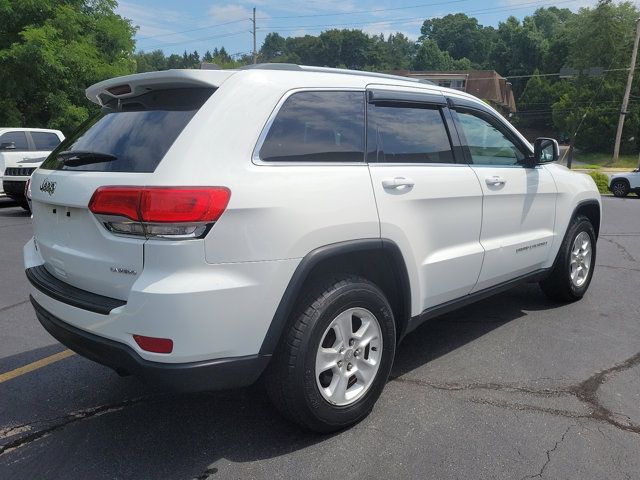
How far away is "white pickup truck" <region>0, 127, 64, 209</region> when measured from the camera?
1206 cm

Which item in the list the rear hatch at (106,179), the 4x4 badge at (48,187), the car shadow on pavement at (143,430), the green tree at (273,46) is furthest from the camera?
the green tree at (273,46)

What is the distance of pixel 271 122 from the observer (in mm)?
2730

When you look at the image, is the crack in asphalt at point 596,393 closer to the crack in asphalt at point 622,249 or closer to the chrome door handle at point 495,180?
the chrome door handle at point 495,180

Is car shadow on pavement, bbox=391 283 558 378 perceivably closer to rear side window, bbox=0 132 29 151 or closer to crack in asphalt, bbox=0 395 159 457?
crack in asphalt, bbox=0 395 159 457

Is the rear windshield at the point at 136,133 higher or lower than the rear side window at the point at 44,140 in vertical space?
higher

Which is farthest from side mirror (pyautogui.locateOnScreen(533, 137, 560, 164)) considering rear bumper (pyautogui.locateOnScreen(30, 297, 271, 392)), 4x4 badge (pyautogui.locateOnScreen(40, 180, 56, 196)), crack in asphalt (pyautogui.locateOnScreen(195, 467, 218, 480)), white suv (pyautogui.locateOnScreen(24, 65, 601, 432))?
4x4 badge (pyautogui.locateOnScreen(40, 180, 56, 196))

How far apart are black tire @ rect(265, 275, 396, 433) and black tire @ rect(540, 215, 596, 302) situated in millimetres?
2629

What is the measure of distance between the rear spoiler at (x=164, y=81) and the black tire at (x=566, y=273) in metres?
3.50

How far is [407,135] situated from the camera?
342cm

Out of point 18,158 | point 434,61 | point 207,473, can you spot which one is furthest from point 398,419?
point 434,61

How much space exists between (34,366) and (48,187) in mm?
1608

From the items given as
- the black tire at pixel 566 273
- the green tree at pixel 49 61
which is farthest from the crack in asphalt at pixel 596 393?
the green tree at pixel 49 61

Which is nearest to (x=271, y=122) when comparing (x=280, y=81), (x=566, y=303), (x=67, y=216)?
(x=280, y=81)

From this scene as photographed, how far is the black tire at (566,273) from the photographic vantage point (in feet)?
16.2
